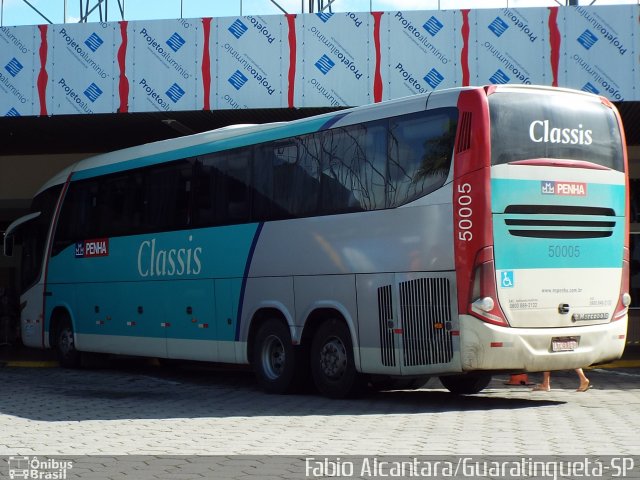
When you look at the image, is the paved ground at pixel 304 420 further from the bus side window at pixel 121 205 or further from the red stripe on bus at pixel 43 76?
the red stripe on bus at pixel 43 76

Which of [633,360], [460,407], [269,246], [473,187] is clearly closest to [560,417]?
[460,407]

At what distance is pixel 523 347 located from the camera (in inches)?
474

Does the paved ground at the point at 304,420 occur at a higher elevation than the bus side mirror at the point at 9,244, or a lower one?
lower

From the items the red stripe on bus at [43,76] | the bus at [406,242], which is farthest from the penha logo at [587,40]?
the red stripe on bus at [43,76]

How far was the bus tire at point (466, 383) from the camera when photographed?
1457cm

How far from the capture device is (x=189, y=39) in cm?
2078

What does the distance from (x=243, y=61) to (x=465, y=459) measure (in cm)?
1349

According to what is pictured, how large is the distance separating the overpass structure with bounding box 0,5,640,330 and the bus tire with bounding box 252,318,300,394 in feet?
22.0

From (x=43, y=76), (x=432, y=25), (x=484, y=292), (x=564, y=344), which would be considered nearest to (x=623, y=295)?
(x=564, y=344)

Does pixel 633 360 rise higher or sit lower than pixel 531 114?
lower

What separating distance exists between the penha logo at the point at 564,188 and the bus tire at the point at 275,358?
13.5 feet

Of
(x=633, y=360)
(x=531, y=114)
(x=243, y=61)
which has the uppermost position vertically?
(x=243, y=61)

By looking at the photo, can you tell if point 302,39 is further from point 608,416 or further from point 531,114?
point 608,416

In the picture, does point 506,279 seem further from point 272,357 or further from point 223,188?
point 223,188
